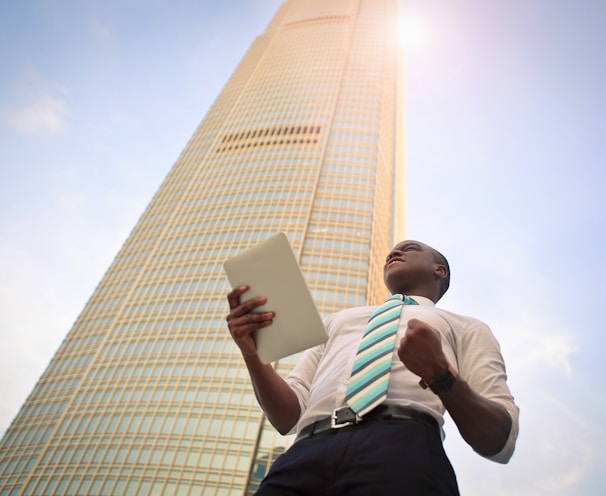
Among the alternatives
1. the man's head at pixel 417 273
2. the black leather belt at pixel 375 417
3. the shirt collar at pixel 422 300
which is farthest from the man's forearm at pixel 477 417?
the man's head at pixel 417 273

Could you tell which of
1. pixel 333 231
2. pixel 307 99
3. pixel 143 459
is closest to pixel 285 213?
pixel 333 231

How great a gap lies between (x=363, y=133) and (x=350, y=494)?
65800 mm

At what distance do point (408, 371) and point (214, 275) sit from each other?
5039cm

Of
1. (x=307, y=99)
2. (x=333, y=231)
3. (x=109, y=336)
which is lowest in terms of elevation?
(x=109, y=336)

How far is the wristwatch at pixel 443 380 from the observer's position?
171 centimetres

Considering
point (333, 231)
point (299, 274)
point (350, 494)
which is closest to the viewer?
point (350, 494)

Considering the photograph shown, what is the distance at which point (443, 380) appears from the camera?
172 centimetres

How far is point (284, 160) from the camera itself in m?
61.0

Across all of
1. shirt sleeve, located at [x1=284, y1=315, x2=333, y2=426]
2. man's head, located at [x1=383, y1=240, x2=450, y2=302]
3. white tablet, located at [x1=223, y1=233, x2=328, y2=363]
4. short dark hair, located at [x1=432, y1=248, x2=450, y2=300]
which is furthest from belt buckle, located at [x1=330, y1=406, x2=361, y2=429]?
short dark hair, located at [x1=432, y1=248, x2=450, y2=300]

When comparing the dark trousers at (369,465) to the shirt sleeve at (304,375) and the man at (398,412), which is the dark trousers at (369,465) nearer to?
the man at (398,412)

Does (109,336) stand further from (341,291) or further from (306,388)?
(306,388)

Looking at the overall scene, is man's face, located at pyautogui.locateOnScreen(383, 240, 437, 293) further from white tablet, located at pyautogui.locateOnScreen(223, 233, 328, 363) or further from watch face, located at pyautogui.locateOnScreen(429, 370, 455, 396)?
watch face, located at pyautogui.locateOnScreen(429, 370, 455, 396)

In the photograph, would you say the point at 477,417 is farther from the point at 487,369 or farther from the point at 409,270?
the point at 409,270

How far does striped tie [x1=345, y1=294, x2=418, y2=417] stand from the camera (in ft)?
6.39
